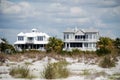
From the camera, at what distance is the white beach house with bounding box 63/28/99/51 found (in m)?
20.0

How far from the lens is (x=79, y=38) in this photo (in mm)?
21500

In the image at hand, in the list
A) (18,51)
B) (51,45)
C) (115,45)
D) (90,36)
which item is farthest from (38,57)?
(90,36)

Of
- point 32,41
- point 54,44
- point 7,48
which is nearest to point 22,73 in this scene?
point 7,48

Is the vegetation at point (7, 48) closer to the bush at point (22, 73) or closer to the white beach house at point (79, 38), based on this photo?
the white beach house at point (79, 38)

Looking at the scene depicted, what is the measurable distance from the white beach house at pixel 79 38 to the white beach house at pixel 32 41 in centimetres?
217

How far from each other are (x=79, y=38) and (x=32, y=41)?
6.74 meters

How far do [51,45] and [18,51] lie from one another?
13.8ft

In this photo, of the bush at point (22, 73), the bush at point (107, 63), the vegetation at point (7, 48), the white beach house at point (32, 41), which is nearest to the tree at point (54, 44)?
the white beach house at point (32, 41)

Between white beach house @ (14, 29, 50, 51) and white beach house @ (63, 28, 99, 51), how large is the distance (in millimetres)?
2172

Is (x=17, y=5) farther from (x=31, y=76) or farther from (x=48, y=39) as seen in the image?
(x=48, y=39)

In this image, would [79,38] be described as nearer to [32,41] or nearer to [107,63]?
[32,41]

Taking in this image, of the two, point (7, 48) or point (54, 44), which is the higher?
point (54, 44)

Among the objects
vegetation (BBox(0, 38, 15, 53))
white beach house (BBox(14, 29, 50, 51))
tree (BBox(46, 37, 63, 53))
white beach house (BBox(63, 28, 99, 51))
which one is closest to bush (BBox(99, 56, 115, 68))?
white beach house (BBox(14, 29, 50, 51))

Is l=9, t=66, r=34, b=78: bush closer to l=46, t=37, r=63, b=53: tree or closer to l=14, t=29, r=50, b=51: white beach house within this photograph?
l=14, t=29, r=50, b=51: white beach house
